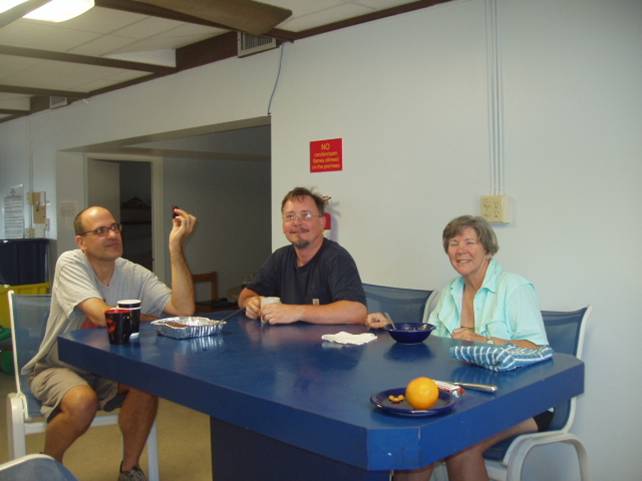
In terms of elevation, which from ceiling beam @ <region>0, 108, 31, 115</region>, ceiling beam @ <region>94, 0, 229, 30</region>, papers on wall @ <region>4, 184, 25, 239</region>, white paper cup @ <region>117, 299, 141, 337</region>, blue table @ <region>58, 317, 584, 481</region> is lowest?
blue table @ <region>58, 317, 584, 481</region>

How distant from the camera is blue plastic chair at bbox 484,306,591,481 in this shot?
1.92 meters

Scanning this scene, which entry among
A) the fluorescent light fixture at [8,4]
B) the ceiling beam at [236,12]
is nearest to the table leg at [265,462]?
A: the ceiling beam at [236,12]

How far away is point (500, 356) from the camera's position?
151 centimetres

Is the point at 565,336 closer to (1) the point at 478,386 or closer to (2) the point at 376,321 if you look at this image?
(2) the point at 376,321

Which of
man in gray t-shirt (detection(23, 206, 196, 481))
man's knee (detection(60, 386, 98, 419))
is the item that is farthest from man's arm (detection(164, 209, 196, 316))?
man's knee (detection(60, 386, 98, 419))

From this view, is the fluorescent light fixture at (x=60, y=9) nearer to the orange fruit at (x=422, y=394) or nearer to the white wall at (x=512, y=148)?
the white wall at (x=512, y=148)

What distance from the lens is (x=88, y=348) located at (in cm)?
191

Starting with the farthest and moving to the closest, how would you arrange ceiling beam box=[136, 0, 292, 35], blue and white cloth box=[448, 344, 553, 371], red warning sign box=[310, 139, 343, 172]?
red warning sign box=[310, 139, 343, 172] → ceiling beam box=[136, 0, 292, 35] → blue and white cloth box=[448, 344, 553, 371]

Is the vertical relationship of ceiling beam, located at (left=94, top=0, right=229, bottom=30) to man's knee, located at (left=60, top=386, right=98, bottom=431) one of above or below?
above

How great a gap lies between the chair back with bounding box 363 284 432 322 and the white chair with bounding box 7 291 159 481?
113 cm

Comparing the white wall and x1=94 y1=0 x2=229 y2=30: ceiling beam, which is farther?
x1=94 y1=0 x2=229 y2=30: ceiling beam

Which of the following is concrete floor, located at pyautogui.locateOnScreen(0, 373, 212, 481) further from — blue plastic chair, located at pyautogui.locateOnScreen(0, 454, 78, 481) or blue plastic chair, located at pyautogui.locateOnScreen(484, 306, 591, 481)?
blue plastic chair, located at pyautogui.locateOnScreen(0, 454, 78, 481)

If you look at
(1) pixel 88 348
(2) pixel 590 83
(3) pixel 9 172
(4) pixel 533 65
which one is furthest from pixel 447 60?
(3) pixel 9 172

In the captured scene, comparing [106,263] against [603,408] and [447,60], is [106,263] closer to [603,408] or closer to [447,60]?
[447,60]
